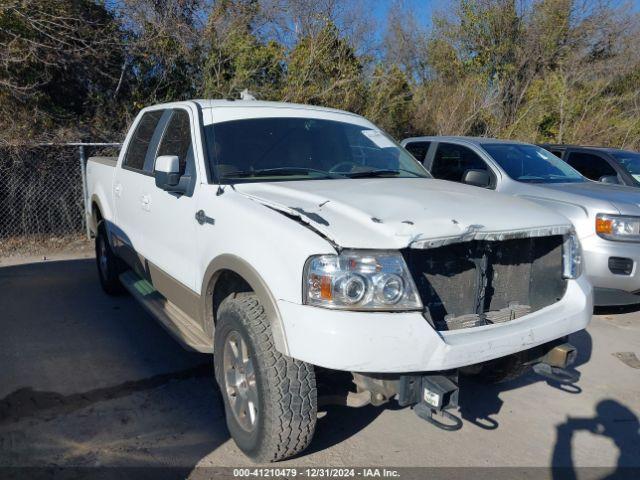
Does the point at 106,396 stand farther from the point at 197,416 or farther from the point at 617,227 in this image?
the point at 617,227

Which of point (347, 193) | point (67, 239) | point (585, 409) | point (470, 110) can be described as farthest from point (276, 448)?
point (470, 110)

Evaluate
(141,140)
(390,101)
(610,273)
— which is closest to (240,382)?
(141,140)

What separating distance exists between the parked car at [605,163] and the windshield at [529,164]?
878 millimetres

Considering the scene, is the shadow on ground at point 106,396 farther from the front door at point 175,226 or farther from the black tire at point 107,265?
the front door at point 175,226

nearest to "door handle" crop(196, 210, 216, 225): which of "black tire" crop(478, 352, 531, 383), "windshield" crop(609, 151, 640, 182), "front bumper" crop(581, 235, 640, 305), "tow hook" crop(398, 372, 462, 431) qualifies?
"tow hook" crop(398, 372, 462, 431)

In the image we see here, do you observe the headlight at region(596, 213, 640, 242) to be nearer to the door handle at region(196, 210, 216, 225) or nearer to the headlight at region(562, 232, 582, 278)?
the headlight at region(562, 232, 582, 278)

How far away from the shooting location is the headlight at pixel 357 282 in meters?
2.68

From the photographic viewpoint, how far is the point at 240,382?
3.28 metres

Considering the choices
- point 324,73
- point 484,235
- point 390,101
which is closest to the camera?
point 484,235

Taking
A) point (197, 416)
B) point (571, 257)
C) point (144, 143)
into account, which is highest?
point (144, 143)

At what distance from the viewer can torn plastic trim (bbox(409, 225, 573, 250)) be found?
276 centimetres

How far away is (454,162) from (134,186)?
14.3ft

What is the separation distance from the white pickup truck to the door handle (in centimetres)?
2

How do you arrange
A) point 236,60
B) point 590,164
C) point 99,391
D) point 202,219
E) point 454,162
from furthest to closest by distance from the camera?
point 236,60
point 590,164
point 454,162
point 99,391
point 202,219
